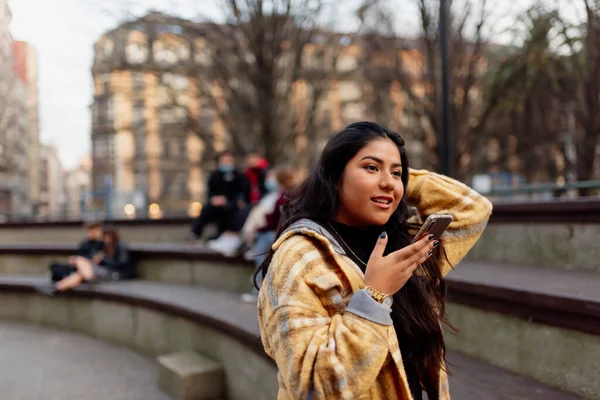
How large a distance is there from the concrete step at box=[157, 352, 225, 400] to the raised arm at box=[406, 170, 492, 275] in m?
2.57

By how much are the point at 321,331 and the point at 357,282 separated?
18 centimetres

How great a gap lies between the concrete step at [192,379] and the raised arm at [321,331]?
2.74 m

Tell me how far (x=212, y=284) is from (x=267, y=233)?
106 cm

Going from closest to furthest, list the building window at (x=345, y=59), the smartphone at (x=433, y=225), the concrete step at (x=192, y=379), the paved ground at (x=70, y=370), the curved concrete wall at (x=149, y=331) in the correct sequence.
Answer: the smartphone at (x=433, y=225), the curved concrete wall at (x=149, y=331), the concrete step at (x=192, y=379), the paved ground at (x=70, y=370), the building window at (x=345, y=59)

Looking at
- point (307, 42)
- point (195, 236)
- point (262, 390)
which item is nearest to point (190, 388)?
point (262, 390)

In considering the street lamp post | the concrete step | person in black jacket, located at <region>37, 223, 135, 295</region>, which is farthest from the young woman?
person in black jacket, located at <region>37, 223, 135, 295</region>

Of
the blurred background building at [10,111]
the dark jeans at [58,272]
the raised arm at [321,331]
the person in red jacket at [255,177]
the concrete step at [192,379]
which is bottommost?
the concrete step at [192,379]

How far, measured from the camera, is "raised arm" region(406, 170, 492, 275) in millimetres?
1689

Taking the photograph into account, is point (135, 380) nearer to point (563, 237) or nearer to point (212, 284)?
point (212, 284)

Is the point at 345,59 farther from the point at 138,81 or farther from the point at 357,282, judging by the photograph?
the point at 357,282

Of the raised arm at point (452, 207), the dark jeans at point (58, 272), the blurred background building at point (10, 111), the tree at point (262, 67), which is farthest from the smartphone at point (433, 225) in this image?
the tree at point (262, 67)

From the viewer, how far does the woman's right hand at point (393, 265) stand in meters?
1.16

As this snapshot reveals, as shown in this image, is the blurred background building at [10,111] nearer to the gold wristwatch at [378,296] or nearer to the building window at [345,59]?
the gold wristwatch at [378,296]

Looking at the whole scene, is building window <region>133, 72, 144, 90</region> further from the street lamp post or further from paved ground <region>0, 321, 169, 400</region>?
the street lamp post
